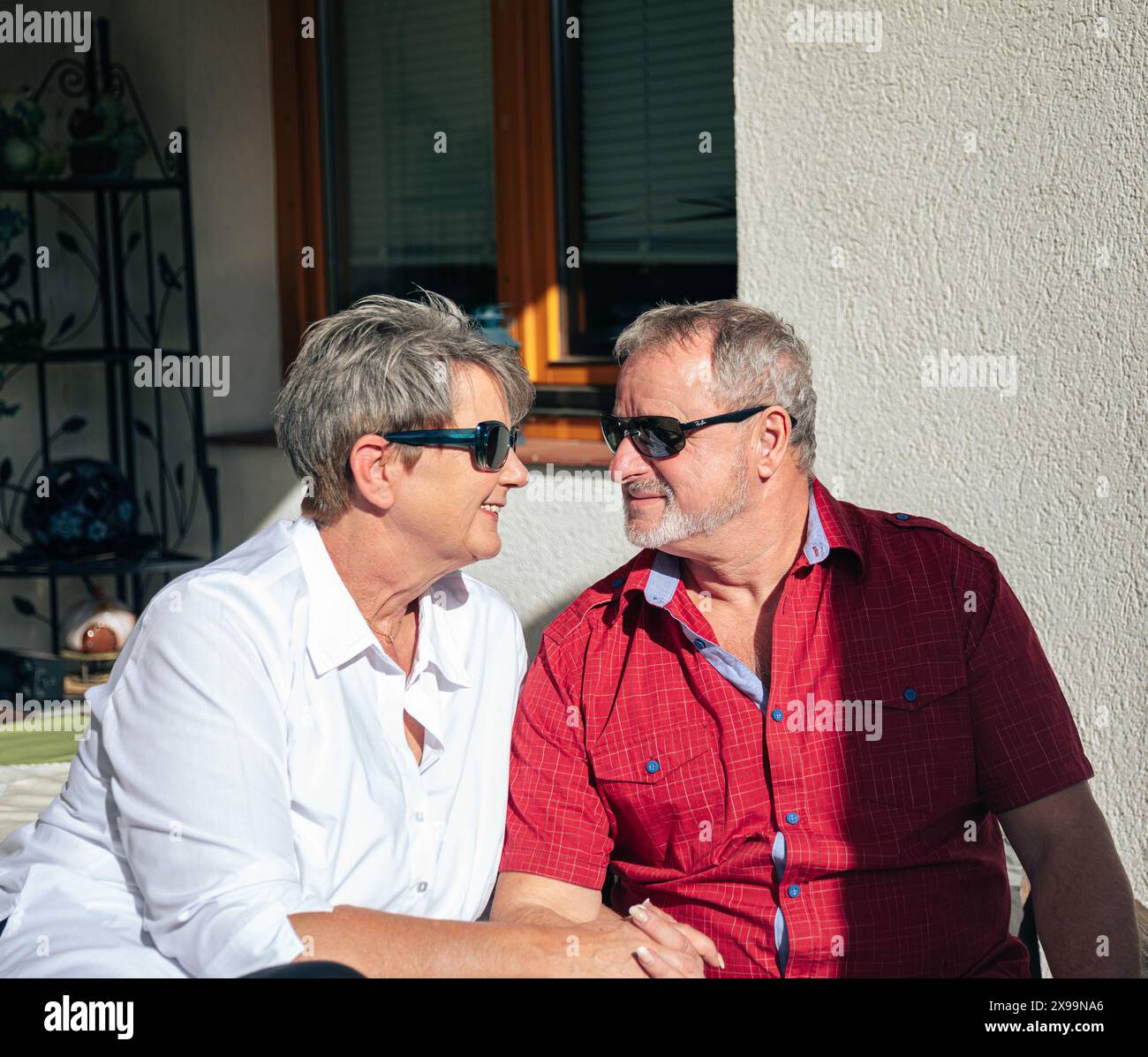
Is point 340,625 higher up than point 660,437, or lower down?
lower down

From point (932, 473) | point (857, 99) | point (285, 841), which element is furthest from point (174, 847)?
point (857, 99)

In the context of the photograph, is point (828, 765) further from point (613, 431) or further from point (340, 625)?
point (340, 625)

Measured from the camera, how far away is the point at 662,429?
2283mm

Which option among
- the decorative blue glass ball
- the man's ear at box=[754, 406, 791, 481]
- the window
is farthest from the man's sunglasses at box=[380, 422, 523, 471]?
the decorative blue glass ball

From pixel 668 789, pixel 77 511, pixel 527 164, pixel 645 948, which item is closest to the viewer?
pixel 645 948

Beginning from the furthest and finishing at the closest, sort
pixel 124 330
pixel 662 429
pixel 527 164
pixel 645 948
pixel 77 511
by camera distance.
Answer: pixel 124 330, pixel 77 511, pixel 527 164, pixel 662 429, pixel 645 948

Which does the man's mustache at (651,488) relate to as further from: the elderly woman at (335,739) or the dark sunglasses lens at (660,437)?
the elderly woman at (335,739)

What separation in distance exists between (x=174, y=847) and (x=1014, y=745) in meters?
1.33

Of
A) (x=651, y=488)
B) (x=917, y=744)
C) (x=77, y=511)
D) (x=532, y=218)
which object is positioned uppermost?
(x=532, y=218)

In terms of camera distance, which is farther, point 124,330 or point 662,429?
point 124,330

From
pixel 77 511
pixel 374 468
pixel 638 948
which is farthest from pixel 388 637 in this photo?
pixel 77 511

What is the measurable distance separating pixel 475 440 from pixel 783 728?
71 cm

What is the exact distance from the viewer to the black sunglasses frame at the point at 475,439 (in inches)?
81.8

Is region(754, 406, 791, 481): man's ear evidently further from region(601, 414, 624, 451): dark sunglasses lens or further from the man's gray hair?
region(601, 414, 624, 451): dark sunglasses lens
